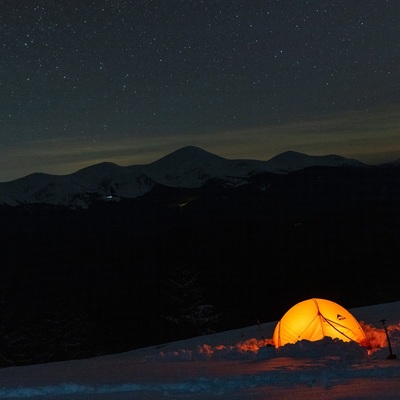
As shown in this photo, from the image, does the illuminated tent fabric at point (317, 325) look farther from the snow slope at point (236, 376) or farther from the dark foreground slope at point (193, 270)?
the dark foreground slope at point (193, 270)

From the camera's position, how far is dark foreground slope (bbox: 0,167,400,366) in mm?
34875

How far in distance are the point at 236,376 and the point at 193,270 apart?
28049 millimetres

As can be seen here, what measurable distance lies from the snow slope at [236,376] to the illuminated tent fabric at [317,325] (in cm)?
54

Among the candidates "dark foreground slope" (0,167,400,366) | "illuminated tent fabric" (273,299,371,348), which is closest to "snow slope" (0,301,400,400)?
"illuminated tent fabric" (273,299,371,348)

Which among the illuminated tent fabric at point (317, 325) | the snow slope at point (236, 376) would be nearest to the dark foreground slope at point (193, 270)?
the illuminated tent fabric at point (317, 325)

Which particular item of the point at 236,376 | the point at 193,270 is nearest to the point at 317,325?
the point at 236,376

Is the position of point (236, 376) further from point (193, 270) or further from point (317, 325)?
point (193, 270)

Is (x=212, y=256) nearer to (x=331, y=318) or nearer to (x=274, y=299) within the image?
(x=274, y=299)

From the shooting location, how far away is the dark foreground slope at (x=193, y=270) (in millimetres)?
34875

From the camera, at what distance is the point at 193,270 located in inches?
1391

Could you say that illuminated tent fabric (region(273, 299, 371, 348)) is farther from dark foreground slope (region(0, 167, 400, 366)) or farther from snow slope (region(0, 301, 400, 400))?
dark foreground slope (region(0, 167, 400, 366))

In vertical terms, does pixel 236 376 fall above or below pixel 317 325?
above

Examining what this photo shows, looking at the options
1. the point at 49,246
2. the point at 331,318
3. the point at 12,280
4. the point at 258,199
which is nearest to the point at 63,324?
the point at 331,318

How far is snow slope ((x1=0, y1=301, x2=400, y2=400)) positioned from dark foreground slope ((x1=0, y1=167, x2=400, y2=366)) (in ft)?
77.7
